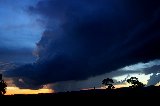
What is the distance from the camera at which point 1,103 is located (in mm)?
21344

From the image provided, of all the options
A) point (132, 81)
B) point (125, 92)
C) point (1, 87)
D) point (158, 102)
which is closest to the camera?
point (158, 102)

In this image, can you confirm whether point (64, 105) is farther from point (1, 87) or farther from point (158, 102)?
point (1, 87)

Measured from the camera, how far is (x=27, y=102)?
21328 millimetres

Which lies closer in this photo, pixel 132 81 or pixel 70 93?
pixel 70 93

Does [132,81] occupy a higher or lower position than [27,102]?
higher

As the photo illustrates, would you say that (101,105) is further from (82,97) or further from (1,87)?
(1,87)

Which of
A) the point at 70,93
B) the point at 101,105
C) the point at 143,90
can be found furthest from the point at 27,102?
the point at 143,90

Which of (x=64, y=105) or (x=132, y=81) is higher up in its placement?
(x=132, y=81)

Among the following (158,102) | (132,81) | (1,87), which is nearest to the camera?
(158,102)

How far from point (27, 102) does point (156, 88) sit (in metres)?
10.4

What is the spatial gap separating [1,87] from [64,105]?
61.1 meters

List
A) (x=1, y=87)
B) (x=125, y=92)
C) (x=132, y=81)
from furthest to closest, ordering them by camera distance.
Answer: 1. (x=132, y=81)
2. (x=1, y=87)
3. (x=125, y=92)

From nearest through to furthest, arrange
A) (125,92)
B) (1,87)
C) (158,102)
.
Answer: (158,102) → (125,92) → (1,87)

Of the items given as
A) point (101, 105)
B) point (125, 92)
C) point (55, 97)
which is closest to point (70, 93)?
point (55, 97)
